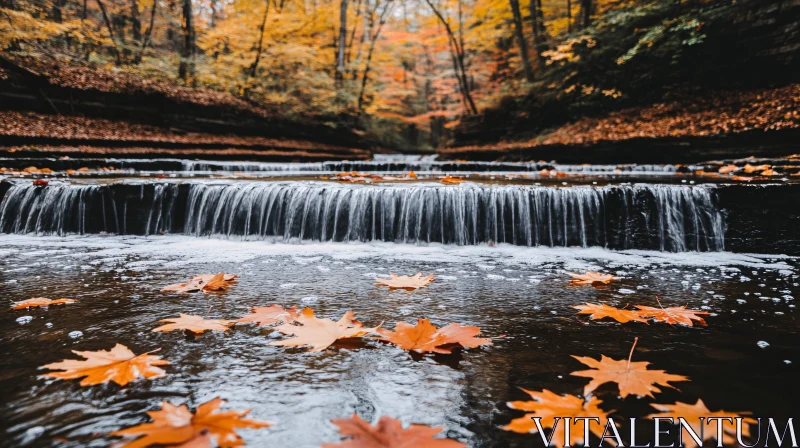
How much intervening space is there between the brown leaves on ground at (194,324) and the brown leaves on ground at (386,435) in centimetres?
95

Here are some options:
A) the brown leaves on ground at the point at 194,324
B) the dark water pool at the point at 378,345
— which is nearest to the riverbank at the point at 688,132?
the dark water pool at the point at 378,345

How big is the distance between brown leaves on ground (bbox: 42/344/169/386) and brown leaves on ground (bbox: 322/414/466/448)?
2.40ft

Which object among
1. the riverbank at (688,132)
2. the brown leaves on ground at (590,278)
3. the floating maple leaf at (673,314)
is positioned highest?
the riverbank at (688,132)

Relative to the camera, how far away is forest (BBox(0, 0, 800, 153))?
34.4ft

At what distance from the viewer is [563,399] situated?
1255 mm

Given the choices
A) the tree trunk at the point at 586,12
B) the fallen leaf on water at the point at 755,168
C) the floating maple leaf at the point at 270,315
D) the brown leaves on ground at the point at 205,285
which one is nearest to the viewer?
the floating maple leaf at the point at 270,315

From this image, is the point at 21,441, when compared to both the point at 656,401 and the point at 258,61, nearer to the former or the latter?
the point at 656,401

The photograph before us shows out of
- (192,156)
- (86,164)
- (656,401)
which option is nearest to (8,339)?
(656,401)

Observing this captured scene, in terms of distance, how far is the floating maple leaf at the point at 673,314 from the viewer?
198 cm

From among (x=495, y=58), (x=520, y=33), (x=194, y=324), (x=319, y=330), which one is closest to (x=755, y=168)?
(x=319, y=330)

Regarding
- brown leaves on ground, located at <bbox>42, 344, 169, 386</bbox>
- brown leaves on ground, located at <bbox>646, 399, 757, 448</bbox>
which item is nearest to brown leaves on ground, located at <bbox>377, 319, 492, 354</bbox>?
brown leaves on ground, located at <bbox>646, 399, 757, 448</bbox>

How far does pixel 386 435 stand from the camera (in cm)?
107

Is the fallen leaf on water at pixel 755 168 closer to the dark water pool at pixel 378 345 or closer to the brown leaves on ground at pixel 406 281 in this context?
the dark water pool at pixel 378 345

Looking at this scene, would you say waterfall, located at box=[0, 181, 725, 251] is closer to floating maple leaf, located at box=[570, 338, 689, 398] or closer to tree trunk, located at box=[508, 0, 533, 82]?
floating maple leaf, located at box=[570, 338, 689, 398]
